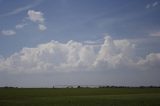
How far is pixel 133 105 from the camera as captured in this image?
4431 centimetres

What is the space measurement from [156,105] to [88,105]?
10991 millimetres

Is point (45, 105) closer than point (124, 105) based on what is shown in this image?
No

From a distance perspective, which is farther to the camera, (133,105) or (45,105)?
(45,105)

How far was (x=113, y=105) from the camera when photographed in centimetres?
4431

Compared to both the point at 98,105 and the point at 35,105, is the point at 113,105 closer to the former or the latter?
the point at 98,105

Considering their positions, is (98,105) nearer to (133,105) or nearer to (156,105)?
(133,105)

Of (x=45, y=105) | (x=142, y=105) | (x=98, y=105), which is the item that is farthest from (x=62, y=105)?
(x=142, y=105)

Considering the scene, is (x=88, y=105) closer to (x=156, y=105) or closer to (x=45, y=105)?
(x=45, y=105)

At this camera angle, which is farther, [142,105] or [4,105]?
[4,105]

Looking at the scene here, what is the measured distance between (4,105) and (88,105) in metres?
15.1

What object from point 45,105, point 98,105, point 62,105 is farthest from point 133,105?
point 45,105

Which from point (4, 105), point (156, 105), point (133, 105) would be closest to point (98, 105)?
point (133, 105)

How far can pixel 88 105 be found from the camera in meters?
45.6

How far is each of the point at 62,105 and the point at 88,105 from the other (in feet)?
14.8
